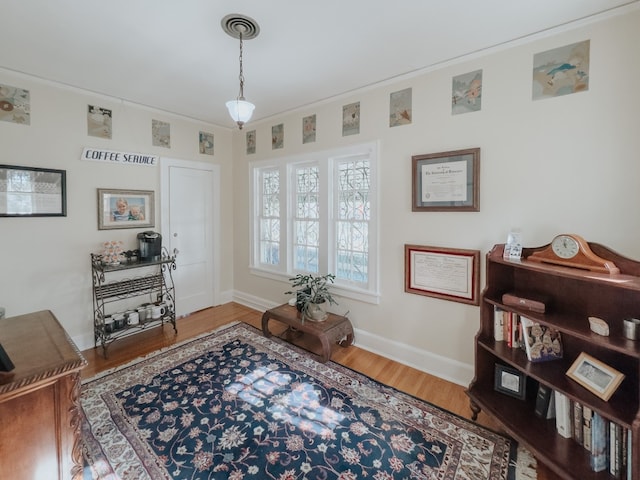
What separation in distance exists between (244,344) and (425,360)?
1.82 meters

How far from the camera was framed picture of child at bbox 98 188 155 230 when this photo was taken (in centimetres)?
304

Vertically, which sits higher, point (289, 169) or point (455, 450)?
point (289, 169)

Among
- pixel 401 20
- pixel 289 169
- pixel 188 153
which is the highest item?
pixel 401 20

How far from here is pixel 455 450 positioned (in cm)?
170

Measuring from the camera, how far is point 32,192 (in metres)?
2.60

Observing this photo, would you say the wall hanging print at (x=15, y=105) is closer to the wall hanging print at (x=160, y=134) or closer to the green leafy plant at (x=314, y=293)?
the wall hanging print at (x=160, y=134)

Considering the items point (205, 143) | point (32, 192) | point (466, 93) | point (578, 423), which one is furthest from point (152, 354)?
point (466, 93)

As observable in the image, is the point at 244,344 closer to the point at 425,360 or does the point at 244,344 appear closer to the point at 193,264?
the point at 193,264

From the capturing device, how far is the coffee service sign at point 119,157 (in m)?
2.91

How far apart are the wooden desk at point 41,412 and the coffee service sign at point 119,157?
241cm

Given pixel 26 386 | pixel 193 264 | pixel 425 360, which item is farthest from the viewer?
pixel 193 264

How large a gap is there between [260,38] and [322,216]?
5.72ft

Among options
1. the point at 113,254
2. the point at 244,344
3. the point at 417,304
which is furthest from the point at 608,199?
the point at 113,254

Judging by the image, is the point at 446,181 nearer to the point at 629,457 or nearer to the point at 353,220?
the point at 353,220
